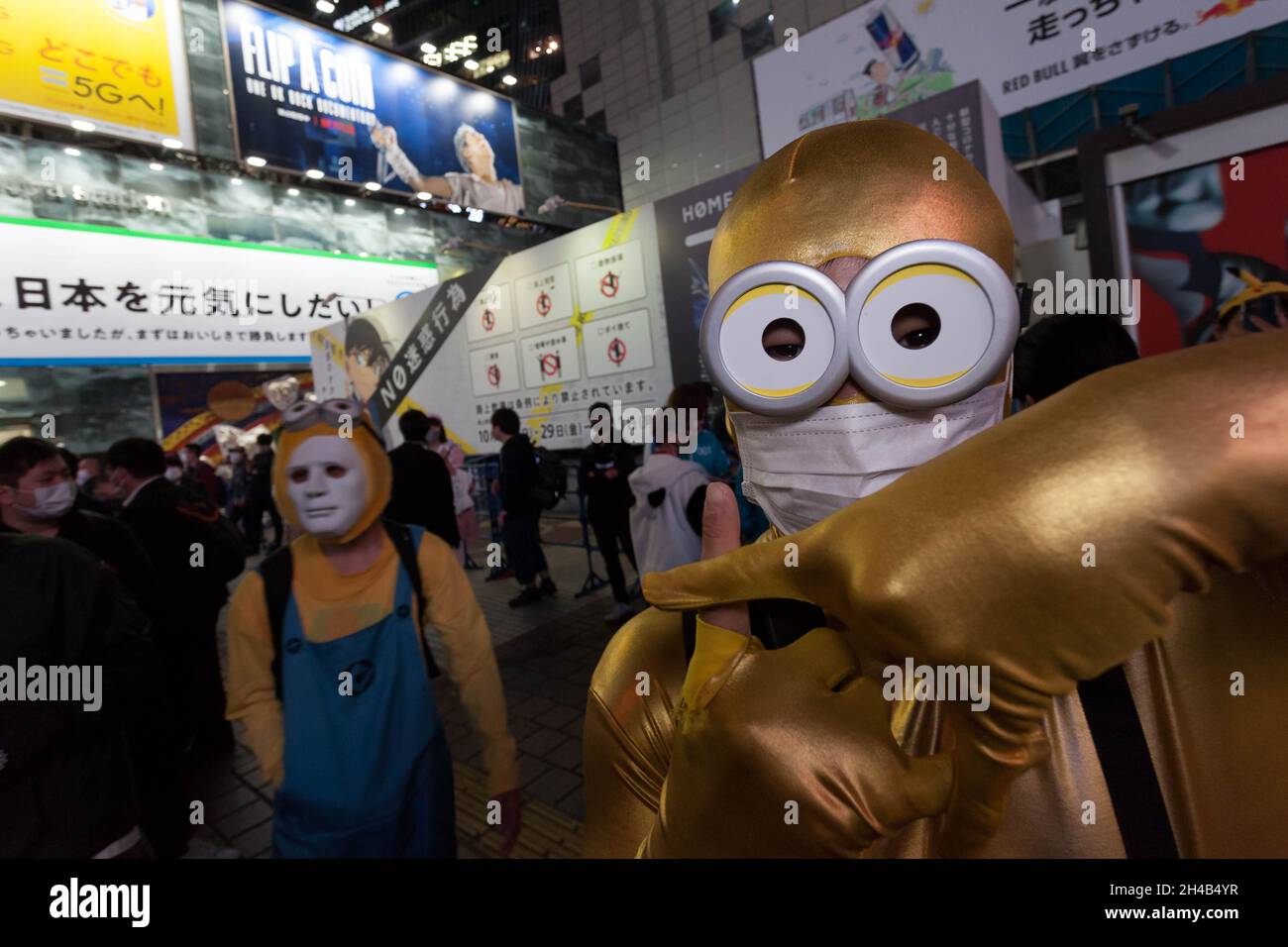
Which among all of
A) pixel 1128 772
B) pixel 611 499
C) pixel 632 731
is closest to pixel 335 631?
pixel 632 731

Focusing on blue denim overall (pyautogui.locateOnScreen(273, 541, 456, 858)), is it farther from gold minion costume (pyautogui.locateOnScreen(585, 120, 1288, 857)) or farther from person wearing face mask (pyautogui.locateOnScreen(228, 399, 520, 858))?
gold minion costume (pyautogui.locateOnScreen(585, 120, 1288, 857))

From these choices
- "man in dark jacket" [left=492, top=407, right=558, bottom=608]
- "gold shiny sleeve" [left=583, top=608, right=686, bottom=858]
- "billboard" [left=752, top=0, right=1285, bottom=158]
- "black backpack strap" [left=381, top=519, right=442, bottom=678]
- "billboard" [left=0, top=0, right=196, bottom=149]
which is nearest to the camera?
"gold shiny sleeve" [left=583, top=608, right=686, bottom=858]

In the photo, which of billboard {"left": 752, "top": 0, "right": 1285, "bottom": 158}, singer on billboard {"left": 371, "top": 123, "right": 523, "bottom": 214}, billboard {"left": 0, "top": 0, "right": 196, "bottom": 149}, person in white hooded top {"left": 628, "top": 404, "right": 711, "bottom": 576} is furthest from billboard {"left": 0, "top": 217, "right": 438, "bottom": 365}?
person in white hooded top {"left": 628, "top": 404, "right": 711, "bottom": 576}

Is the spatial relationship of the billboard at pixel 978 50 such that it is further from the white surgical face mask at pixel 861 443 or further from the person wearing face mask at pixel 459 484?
the white surgical face mask at pixel 861 443

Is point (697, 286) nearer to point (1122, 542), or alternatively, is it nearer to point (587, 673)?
point (587, 673)

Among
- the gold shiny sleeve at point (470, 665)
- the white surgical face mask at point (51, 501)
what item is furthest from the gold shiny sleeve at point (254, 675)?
the white surgical face mask at point (51, 501)

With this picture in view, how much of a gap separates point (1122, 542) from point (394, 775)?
1590mm

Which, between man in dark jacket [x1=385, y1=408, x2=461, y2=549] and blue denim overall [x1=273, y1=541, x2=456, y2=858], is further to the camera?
man in dark jacket [x1=385, y1=408, x2=461, y2=549]

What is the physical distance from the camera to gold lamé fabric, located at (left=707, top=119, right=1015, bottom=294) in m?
0.79

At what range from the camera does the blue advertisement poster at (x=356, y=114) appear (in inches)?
415

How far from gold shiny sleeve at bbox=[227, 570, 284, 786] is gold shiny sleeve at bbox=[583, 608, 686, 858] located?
100cm

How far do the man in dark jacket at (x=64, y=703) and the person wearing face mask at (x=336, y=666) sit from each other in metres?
0.43

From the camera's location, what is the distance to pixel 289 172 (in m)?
11.2

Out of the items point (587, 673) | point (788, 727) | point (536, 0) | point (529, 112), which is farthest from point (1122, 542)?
point (536, 0)
